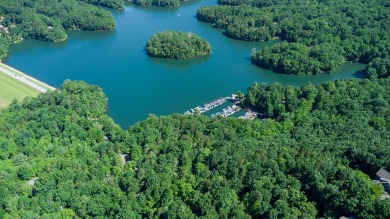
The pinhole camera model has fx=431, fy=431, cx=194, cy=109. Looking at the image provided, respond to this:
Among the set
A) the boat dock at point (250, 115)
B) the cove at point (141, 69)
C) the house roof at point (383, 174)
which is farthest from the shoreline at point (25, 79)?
the house roof at point (383, 174)

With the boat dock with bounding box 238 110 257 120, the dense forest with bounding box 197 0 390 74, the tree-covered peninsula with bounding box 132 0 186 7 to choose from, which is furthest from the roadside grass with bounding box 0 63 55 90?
the tree-covered peninsula with bounding box 132 0 186 7

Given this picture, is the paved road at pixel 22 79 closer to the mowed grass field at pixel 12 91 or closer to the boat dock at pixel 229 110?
the mowed grass field at pixel 12 91

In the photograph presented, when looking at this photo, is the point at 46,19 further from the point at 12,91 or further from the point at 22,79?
the point at 12,91

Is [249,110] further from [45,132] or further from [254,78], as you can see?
[45,132]

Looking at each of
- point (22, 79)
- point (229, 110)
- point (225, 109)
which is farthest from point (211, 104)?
point (22, 79)

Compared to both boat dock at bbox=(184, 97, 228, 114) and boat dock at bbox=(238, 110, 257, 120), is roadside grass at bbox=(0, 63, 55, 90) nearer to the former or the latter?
boat dock at bbox=(184, 97, 228, 114)

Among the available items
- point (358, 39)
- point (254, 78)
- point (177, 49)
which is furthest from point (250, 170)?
point (358, 39)
